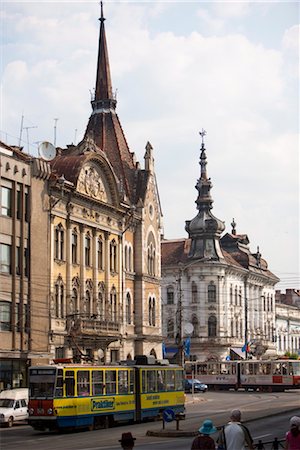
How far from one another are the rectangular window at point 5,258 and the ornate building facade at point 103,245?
4.71 metres

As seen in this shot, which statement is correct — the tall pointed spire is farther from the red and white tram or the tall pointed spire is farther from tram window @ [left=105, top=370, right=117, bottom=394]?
tram window @ [left=105, top=370, right=117, bottom=394]

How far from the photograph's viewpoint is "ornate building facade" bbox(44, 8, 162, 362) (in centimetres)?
5731

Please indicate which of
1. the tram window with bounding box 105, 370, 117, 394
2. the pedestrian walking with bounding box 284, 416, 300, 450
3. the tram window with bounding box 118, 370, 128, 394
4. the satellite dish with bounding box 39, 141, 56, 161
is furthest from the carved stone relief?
the pedestrian walking with bounding box 284, 416, 300, 450

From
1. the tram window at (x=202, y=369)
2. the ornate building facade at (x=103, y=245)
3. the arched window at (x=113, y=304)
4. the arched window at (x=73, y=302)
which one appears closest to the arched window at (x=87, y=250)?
the ornate building facade at (x=103, y=245)

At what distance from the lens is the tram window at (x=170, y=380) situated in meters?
42.3

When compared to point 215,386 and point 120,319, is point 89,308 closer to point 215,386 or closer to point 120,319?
point 120,319

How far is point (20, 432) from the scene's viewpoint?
36406 millimetres

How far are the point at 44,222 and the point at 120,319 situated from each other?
1419cm

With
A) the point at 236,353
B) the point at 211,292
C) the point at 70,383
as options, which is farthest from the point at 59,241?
the point at 236,353

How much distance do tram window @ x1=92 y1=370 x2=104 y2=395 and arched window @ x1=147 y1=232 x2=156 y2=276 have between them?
36813 millimetres

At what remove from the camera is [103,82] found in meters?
80.9

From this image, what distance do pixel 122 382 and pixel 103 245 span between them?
26.7m

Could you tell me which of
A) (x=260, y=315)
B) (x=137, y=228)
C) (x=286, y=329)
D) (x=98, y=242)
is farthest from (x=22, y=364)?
(x=286, y=329)

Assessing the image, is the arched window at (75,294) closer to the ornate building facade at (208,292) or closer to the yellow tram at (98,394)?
the yellow tram at (98,394)
